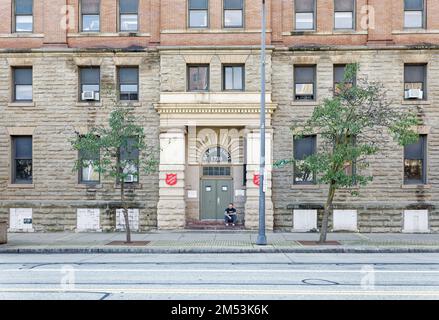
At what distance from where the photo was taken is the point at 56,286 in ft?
34.2

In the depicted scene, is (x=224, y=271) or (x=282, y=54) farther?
(x=282, y=54)

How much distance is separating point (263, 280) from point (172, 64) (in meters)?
15.1

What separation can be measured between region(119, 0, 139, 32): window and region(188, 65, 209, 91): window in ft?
12.1

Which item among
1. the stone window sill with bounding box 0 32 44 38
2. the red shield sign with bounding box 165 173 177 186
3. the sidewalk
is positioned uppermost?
the stone window sill with bounding box 0 32 44 38

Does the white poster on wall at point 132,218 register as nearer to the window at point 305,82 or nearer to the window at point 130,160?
the window at point 130,160

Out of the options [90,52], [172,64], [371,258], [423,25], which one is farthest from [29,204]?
[423,25]

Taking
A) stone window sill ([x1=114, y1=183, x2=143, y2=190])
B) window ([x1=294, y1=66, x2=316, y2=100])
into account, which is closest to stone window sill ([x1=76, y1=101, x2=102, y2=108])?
stone window sill ([x1=114, y1=183, x2=143, y2=190])

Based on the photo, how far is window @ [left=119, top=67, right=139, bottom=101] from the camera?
81.9 ft

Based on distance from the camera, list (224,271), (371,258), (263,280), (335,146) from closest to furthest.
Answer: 1. (263,280)
2. (224,271)
3. (371,258)
4. (335,146)

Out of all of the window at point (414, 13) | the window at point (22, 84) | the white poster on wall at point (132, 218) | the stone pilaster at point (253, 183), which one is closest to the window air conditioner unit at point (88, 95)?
the window at point (22, 84)

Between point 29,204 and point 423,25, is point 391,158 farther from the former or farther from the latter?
point 29,204

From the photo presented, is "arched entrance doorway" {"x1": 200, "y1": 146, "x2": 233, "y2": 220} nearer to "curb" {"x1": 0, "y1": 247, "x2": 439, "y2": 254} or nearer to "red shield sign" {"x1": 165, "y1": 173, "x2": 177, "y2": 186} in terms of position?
"red shield sign" {"x1": 165, "y1": 173, "x2": 177, "y2": 186}

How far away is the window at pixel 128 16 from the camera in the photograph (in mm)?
25031

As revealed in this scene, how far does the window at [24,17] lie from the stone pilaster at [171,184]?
8802 mm
